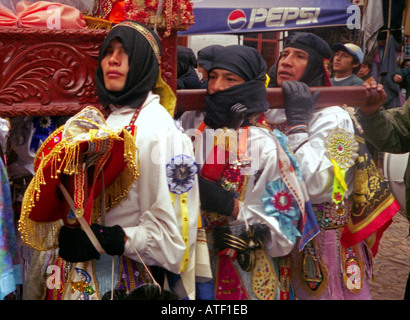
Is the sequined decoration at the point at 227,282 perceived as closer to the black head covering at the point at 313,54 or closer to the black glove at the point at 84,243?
the black glove at the point at 84,243

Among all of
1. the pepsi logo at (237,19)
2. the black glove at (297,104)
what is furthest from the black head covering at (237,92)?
the pepsi logo at (237,19)

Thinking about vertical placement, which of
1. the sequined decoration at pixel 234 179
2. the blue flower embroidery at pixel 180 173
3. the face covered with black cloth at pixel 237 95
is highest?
the face covered with black cloth at pixel 237 95

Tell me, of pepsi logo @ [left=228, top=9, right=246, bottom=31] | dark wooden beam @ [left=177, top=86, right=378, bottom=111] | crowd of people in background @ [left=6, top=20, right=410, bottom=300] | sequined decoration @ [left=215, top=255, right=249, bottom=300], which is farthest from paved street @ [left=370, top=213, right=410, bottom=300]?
pepsi logo @ [left=228, top=9, right=246, bottom=31]

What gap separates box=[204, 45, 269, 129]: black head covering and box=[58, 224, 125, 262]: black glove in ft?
3.29

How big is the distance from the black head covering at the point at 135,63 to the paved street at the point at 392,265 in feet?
9.48

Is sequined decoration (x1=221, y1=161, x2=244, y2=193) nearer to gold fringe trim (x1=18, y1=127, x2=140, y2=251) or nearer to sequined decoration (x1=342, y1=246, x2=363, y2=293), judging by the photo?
gold fringe trim (x1=18, y1=127, x2=140, y2=251)

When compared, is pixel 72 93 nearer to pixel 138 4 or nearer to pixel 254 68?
pixel 138 4

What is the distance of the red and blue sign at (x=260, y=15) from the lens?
25.3 feet

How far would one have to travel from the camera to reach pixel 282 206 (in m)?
3.10

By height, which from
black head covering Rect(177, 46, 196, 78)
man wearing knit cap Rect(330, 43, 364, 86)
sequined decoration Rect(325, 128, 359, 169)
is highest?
man wearing knit cap Rect(330, 43, 364, 86)

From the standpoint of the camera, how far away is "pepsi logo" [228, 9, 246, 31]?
7758 mm

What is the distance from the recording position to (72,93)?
298 cm

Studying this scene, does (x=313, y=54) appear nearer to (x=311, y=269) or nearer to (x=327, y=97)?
(x=327, y=97)

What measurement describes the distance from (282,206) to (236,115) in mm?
538
